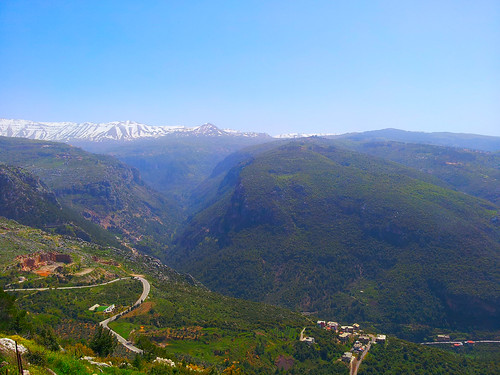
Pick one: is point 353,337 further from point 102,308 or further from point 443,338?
point 102,308

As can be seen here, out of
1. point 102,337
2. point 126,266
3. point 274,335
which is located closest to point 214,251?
point 126,266

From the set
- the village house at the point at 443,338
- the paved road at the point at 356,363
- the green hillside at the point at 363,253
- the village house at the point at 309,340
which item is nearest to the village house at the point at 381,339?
the paved road at the point at 356,363

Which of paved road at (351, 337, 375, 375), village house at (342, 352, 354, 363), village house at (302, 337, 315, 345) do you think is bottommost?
paved road at (351, 337, 375, 375)

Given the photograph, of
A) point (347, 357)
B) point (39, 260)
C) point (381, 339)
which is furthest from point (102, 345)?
point (381, 339)

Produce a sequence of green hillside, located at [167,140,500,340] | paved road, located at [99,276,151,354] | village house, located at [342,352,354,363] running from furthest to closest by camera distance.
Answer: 1. green hillside, located at [167,140,500,340]
2. village house, located at [342,352,354,363]
3. paved road, located at [99,276,151,354]

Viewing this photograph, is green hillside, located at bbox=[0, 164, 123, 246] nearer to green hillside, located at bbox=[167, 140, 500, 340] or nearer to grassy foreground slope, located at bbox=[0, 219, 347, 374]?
grassy foreground slope, located at bbox=[0, 219, 347, 374]

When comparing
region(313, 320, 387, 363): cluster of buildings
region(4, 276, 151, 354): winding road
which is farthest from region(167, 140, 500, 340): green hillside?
region(4, 276, 151, 354): winding road

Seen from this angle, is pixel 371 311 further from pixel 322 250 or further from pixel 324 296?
pixel 322 250

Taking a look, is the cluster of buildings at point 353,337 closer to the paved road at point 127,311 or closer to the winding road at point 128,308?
the paved road at point 127,311

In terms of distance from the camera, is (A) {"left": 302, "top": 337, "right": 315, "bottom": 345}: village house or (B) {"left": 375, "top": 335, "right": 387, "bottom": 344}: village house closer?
(A) {"left": 302, "top": 337, "right": 315, "bottom": 345}: village house
